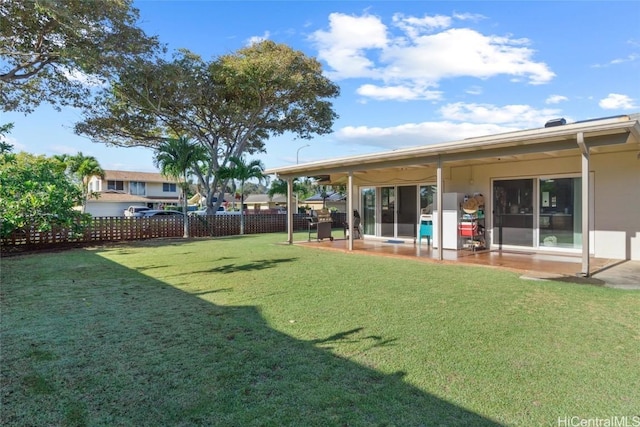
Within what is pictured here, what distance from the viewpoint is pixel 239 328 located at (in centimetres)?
418

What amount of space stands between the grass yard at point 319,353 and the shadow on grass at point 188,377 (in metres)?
0.01

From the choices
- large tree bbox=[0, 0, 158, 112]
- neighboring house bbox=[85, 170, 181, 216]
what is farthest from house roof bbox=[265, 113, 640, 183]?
neighboring house bbox=[85, 170, 181, 216]

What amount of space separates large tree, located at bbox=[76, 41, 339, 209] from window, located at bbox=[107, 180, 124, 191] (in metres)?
21.0

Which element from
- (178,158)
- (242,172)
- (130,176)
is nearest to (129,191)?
(130,176)

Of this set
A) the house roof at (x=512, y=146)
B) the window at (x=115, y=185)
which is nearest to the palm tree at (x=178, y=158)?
the house roof at (x=512, y=146)

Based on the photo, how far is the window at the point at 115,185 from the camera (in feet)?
133

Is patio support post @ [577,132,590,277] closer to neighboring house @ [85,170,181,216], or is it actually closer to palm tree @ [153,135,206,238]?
palm tree @ [153,135,206,238]

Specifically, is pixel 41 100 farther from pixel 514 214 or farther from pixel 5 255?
pixel 514 214

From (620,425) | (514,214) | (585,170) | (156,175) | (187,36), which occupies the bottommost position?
(620,425)

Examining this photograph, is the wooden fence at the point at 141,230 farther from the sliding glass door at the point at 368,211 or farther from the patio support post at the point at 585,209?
the patio support post at the point at 585,209

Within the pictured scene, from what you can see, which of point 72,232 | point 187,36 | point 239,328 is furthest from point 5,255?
point 187,36

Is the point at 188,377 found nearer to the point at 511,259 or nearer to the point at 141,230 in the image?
the point at 511,259

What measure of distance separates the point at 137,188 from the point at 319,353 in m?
43.7

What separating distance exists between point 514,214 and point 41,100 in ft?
63.8
